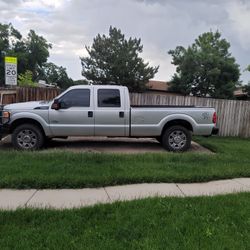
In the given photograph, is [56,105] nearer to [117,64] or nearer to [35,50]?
[117,64]

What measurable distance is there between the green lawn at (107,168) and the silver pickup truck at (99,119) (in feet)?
3.98

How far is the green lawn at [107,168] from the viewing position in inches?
249

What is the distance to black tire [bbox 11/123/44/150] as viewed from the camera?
31.1ft

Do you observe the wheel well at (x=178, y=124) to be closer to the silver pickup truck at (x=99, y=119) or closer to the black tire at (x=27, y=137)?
the silver pickup truck at (x=99, y=119)

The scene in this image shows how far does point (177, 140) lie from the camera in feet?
33.3

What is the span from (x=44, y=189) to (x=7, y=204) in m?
0.88

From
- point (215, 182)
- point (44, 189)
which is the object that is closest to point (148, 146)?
point (215, 182)

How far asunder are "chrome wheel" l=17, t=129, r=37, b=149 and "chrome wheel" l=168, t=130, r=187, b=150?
3886 millimetres

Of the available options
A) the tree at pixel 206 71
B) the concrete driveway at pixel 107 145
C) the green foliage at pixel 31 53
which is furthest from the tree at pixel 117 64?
the concrete driveway at pixel 107 145

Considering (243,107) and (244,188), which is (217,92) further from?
(244,188)

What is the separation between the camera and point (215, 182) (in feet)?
23.1

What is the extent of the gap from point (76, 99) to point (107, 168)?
3.24 m

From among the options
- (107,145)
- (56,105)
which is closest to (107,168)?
(56,105)

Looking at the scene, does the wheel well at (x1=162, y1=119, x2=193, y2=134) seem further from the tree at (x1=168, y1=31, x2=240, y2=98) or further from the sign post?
the tree at (x1=168, y1=31, x2=240, y2=98)
